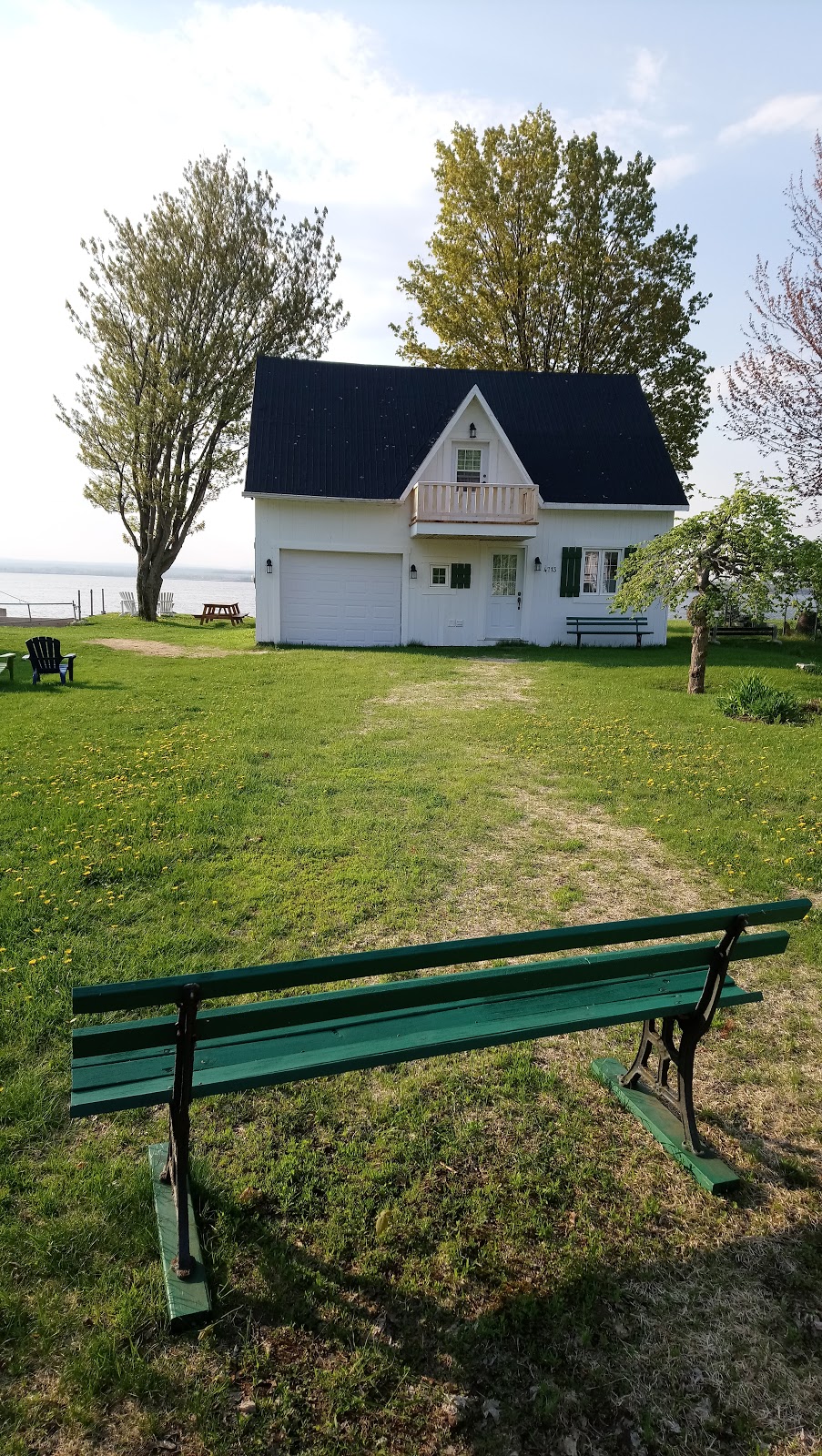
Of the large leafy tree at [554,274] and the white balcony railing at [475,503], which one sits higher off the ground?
the large leafy tree at [554,274]

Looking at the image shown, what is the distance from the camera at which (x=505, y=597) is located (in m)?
22.5

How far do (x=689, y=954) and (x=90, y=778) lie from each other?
6.71 meters

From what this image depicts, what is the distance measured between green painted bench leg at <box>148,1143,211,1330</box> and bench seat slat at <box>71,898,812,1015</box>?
0.82 metres

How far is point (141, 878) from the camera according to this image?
5691 millimetres

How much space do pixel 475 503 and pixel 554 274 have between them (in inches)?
639

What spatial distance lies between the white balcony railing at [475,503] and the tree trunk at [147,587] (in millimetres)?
14113

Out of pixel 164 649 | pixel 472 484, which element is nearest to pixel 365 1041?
pixel 164 649

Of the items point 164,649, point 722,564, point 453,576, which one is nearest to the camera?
point 722,564

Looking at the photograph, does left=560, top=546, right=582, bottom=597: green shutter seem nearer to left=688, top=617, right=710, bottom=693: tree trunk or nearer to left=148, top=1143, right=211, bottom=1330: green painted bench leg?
left=688, top=617, right=710, bottom=693: tree trunk

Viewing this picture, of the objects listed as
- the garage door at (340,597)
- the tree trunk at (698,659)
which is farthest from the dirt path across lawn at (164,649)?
the tree trunk at (698,659)

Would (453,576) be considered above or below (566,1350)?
above

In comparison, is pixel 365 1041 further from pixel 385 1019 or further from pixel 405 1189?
pixel 405 1189

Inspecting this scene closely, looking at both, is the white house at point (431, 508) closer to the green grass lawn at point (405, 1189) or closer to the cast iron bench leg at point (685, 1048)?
the green grass lawn at point (405, 1189)

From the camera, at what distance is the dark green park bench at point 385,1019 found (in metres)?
2.39
